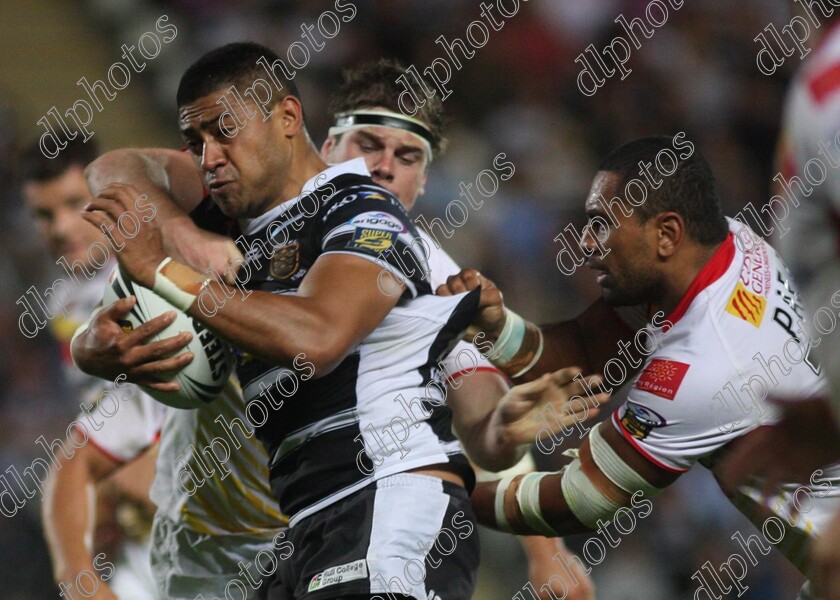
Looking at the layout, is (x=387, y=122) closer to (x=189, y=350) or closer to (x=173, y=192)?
(x=173, y=192)

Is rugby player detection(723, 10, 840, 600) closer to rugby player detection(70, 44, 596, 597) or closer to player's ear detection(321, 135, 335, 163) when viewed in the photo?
rugby player detection(70, 44, 596, 597)

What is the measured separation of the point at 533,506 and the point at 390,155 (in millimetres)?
1754

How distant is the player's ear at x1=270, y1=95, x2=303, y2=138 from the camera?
3.44 m

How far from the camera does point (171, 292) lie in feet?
9.62

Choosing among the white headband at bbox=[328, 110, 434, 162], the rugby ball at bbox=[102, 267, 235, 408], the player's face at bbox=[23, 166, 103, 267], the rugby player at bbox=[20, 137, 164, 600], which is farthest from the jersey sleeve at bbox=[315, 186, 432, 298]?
the player's face at bbox=[23, 166, 103, 267]

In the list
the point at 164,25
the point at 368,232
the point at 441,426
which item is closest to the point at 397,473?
the point at 441,426

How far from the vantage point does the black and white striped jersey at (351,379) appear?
3.13 meters

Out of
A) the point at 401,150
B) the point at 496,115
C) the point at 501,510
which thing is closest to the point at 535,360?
the point at 501,510

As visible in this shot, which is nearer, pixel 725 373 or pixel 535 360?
pixel 725 373

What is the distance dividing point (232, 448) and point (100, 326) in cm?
104

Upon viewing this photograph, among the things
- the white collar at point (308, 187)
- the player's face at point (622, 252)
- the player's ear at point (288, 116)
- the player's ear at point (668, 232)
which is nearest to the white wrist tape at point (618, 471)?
the player's face at point (622, 252)

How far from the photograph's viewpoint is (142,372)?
3.23 m

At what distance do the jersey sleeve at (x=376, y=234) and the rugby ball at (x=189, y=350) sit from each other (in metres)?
0.51

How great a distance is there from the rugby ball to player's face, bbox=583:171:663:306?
4.06 feet
